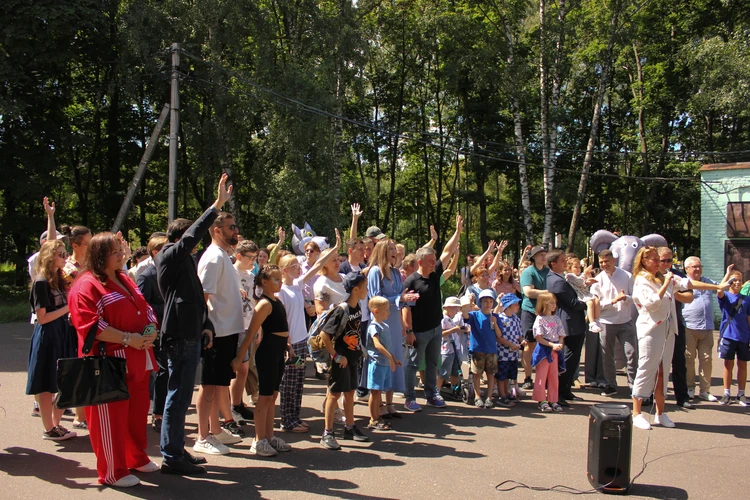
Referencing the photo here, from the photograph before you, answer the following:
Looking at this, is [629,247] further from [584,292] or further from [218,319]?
[218,319]

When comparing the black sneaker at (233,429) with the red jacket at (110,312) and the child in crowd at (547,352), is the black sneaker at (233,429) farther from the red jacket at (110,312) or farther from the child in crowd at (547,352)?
the child in crowd at (547,352)

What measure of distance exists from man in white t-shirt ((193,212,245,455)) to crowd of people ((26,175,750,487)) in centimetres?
1

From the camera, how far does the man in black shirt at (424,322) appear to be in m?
7.57

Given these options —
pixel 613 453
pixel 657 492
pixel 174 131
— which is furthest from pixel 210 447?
pixel 174 131

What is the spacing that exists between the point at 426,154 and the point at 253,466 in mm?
33519

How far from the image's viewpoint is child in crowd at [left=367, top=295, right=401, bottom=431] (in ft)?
21.6

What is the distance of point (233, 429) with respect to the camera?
618cm

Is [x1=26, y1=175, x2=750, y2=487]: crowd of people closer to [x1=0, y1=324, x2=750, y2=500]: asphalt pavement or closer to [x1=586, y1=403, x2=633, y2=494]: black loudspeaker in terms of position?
[x1=0, y1=324, x2=750, y2=500]: asphalt pavement

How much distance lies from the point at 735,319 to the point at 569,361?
7.41 feet

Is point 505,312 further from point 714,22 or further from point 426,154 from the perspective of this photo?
point 426,154

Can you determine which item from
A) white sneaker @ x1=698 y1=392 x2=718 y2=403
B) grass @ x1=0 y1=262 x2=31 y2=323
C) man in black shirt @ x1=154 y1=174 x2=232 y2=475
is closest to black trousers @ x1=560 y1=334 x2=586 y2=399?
white sneaker @ x1=698 y1=392 x2=718 y2=403

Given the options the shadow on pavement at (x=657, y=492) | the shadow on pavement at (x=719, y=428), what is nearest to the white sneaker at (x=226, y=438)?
the shadow on pavement at (x=657, y=492)

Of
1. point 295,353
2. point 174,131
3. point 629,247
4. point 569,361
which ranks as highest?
point 174,131

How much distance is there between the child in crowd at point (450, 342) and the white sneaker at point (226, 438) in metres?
3.01
